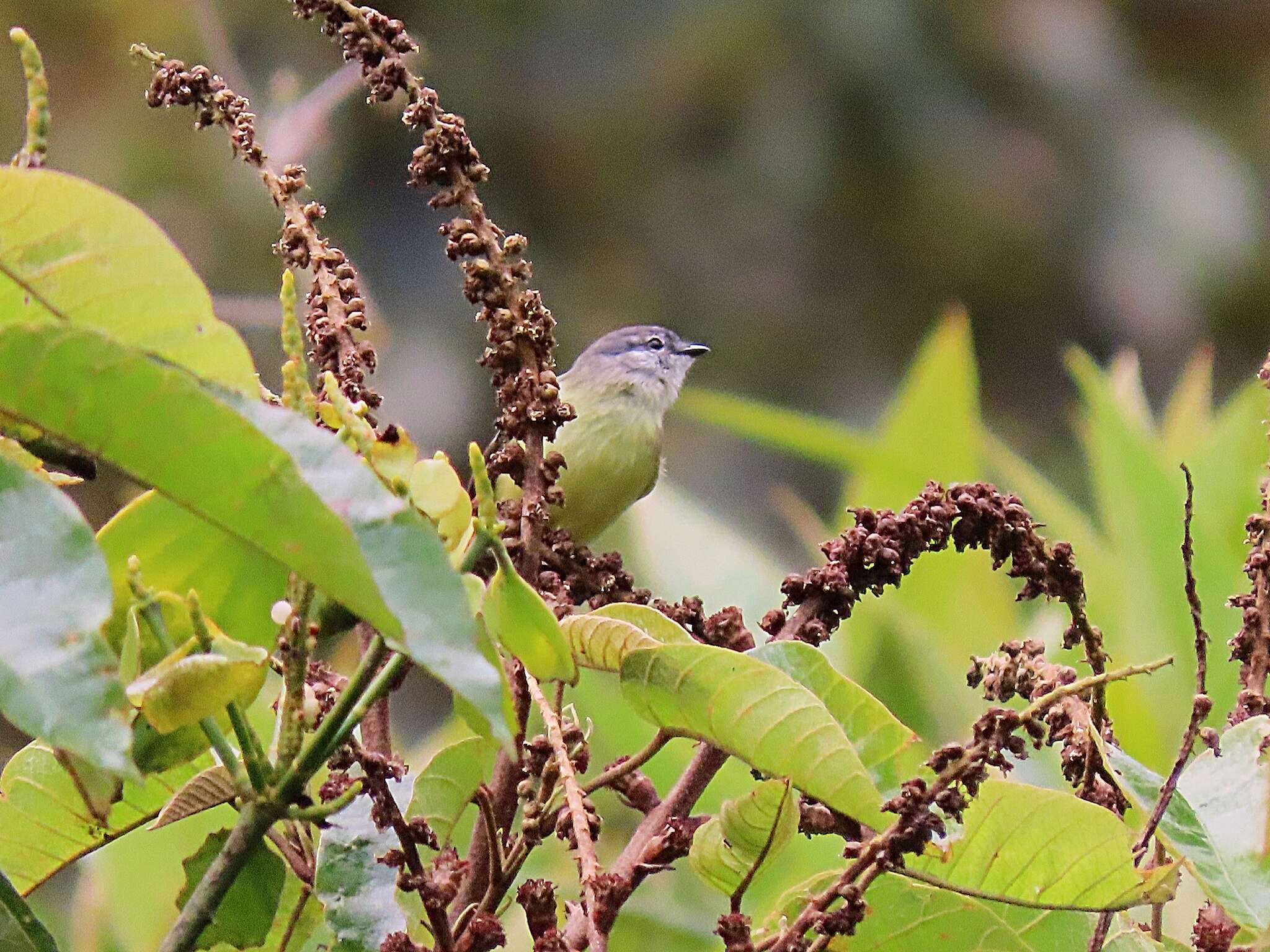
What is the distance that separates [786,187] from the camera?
322 inches

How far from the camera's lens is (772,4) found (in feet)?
27.1

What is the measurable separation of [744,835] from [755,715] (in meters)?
0.09

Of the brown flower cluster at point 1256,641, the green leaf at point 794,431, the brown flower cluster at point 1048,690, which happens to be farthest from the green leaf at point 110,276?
the green leaf at point 794,431

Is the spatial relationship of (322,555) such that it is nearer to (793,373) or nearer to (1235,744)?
(1235,744)

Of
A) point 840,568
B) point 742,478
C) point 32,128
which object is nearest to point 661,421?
point 840,568

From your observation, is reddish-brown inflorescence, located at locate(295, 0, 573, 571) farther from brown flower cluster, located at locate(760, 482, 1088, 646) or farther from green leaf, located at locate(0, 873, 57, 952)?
green leaf, located at locate(0, 873, 57, 952)

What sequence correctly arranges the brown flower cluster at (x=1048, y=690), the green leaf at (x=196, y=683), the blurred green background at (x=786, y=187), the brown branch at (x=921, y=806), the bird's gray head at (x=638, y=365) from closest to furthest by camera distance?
the green leaf at (x=196, y=683) < the brown branch at (x=921, y=806) < the brown flower cluster at (x=1048, y=690) < the bird's gray head at (x=638, y=365) < the blurred green background at (x=786, y=187)

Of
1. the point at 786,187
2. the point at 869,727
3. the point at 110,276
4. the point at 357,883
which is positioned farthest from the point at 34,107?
the point at 786,187

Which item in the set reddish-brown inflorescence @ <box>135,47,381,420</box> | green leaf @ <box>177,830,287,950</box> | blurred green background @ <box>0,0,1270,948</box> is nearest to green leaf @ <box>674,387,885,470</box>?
reddish-brown inflorescence @ <box>135,47,381,420</box>

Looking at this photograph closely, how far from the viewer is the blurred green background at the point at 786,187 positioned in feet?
22.2

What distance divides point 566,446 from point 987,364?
19.3 feet

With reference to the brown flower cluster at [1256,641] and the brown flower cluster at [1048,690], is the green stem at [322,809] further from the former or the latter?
the brown flower cluster at [1256,641]

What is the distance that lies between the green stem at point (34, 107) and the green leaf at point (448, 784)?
1.29 ft

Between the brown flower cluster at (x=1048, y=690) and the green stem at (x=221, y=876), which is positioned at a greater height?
the brown flower cluster at (x=1048, y=690)
